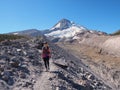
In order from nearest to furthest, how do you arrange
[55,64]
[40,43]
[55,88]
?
Answer: [55,88]
[55,64]
[40,43]

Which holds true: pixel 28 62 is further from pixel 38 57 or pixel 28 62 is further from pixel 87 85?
pixel 87 85

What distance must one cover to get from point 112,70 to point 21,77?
19053 mm

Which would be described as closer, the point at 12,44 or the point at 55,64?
the point at 55,64

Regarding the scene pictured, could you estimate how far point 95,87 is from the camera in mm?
21891

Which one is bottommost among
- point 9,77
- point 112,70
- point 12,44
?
point 112,70

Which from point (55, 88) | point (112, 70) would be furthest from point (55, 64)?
point (112, 70)

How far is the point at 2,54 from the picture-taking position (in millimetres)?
22391

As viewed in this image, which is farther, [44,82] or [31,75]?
[31,75]

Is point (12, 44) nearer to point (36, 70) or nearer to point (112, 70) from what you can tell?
point (36, 70)

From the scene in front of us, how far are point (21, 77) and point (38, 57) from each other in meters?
5.99

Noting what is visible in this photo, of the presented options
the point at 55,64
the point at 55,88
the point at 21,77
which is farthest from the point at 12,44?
the point at 55,88

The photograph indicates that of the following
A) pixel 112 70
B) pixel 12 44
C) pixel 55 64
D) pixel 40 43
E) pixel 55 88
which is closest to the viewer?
pixel 55 88

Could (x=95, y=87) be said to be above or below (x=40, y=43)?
below

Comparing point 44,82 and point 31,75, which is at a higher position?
point 31,75
